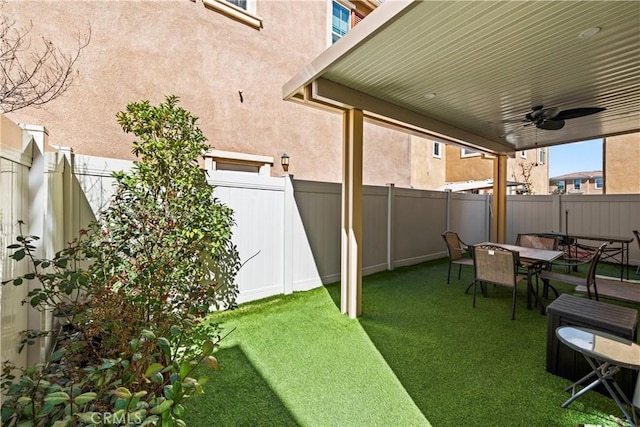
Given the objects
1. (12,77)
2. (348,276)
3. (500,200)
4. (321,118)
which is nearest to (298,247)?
(348,276)

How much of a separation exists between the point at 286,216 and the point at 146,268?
8.38ft

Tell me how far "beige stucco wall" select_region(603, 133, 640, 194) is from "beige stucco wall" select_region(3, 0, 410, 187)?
512 inches

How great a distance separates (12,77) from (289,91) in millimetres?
4305

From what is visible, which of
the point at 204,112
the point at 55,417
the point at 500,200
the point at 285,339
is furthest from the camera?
the point at 500,200

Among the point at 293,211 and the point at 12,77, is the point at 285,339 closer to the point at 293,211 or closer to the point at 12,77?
the point at 293,211

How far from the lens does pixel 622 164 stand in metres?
12.6

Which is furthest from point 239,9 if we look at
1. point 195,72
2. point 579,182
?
point 579,182

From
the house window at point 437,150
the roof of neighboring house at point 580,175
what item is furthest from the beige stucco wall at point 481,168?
the roof of neighboring house at point 580,175

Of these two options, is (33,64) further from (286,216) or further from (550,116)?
(550,116)

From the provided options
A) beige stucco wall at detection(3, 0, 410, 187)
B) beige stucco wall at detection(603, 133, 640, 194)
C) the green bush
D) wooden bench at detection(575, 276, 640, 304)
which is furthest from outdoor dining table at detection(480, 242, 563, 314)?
beige stucco wall at detection(603, 133, 640, 194)

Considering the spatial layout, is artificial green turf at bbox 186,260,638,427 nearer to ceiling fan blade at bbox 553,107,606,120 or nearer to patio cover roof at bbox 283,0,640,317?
patio cover roof at bbox 283,0,640,317

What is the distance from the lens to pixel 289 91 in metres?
3.87

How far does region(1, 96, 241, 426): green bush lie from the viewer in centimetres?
173

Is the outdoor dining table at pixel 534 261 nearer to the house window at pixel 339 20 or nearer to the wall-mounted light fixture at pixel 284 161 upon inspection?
the wall-mounted light fixture at pixel 284 161
